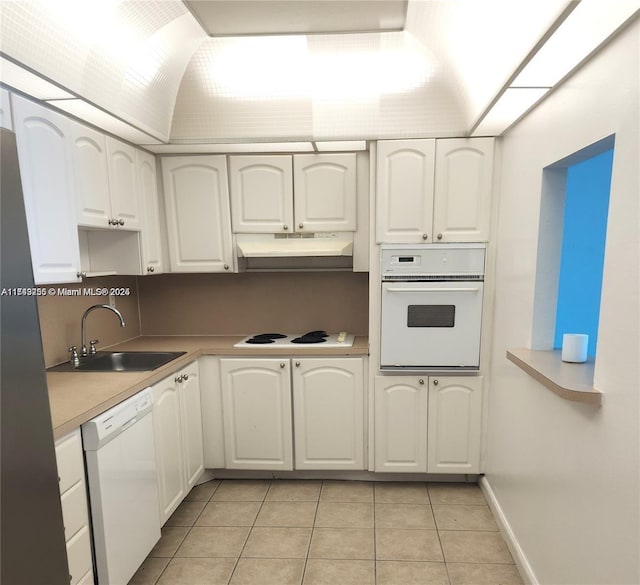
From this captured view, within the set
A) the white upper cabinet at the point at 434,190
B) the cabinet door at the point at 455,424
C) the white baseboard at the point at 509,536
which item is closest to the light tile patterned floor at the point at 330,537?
the white baseboard at the point at 509,536

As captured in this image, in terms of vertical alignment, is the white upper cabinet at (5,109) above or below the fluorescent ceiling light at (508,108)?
below

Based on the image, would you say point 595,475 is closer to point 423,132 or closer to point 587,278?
point 587,278

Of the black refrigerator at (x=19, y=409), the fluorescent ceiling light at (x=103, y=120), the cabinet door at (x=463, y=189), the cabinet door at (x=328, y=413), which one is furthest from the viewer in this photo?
the cabinet door at (x=328, y=413)

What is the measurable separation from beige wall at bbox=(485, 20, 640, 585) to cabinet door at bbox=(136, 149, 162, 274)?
2.09m

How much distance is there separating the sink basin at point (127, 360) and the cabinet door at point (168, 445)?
0.20 metres

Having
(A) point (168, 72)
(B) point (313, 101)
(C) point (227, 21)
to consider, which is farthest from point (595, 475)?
(A) point (168, 72)

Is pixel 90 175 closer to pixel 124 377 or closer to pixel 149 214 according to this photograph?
pixel 149 214

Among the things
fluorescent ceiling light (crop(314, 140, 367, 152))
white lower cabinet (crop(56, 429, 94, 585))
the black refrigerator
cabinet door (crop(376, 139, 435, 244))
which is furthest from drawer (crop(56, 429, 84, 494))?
fluorescent ceiling light (crop(314, 140, 367, 152))

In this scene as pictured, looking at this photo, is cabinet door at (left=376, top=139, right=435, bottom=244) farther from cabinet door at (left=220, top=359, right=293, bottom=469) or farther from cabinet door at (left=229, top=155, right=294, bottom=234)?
cabinet door at (left=220, top=359, right=293, bottom=469)

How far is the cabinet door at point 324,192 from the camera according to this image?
233 cm

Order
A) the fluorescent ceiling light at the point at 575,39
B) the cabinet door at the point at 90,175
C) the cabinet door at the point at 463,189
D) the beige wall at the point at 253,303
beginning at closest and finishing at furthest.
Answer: the fluorescent ceiling light at the point at 575,39
the cabinet door at the point at 90,175
the cabinet door at the point at 463,189
the beige wall at the point at 253,303

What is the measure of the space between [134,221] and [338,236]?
1225 millimetres

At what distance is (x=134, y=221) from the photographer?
2.16 metres

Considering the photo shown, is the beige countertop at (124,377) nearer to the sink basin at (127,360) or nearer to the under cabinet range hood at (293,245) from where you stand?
the sink basin at (127,360)
